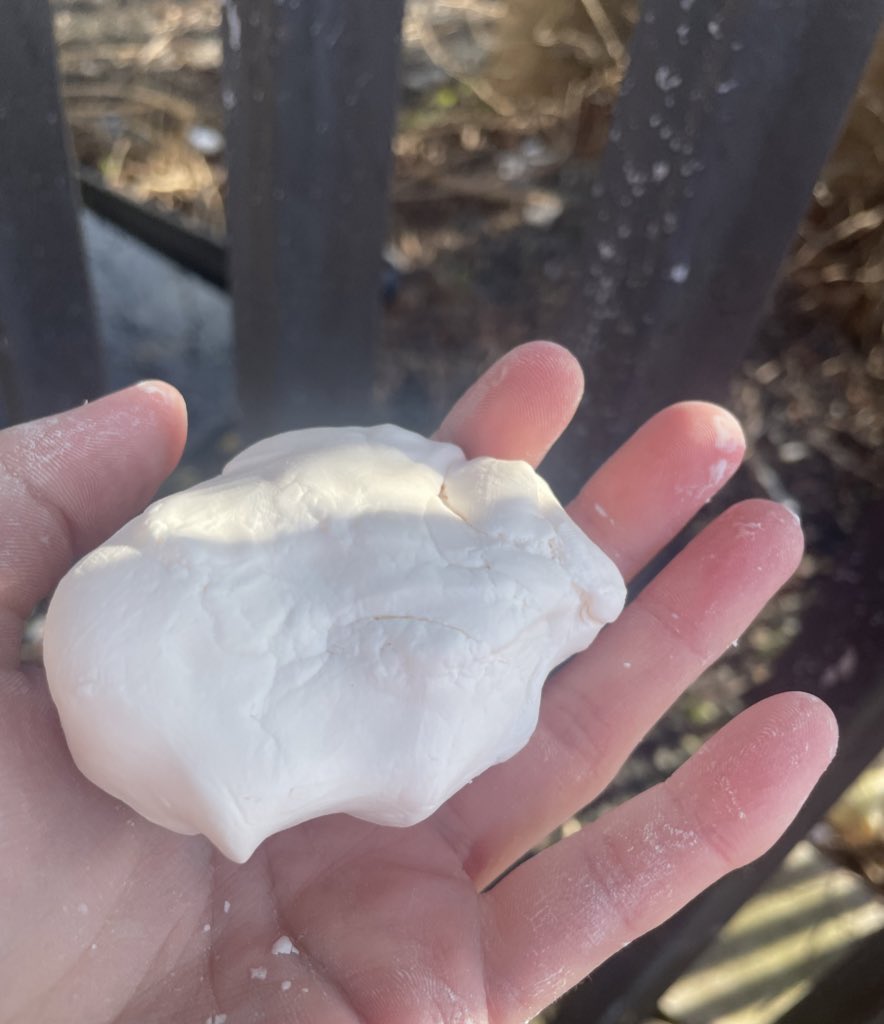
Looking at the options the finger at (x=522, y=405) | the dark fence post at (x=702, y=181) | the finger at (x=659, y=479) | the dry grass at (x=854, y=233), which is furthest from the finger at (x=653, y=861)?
the dry grass at (x=854, y=233)

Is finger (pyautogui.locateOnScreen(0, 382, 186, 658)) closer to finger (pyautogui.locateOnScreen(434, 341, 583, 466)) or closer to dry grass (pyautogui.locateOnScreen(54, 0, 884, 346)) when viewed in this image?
finger (pyautogui.locateOnScreen(434, 341, 583, 466))

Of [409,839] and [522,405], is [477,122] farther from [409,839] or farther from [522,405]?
[409,839]

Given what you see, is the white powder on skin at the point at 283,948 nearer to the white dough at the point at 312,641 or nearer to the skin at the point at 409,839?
the skin at the point at 409,839

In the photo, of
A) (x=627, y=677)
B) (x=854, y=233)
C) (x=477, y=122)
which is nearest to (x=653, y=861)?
(x=627, y=677)

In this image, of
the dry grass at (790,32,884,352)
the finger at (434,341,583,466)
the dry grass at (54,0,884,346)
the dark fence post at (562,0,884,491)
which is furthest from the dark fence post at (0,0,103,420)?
the dry grass at (790,32,884,352)

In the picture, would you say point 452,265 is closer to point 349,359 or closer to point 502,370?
point 349,359
